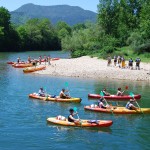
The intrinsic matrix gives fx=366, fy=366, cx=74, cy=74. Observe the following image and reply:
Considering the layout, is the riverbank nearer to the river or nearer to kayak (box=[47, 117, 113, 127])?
the river

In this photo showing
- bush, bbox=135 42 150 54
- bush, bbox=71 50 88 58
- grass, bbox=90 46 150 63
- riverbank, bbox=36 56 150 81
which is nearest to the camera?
riverbank, bbox=36 56 150 81

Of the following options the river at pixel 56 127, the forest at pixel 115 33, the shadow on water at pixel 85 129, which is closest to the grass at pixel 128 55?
the forest at pixel 115 33

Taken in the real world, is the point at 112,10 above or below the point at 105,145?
above

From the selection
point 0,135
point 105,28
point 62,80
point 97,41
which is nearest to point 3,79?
point 62,80

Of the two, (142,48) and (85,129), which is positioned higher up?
(142,48)

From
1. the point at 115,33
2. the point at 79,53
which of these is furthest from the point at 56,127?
the point at 115,33

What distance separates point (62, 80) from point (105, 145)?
22843 millimetres

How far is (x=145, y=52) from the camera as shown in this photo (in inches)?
2347

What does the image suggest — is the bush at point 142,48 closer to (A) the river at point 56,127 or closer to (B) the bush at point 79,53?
(B) the bush at point 79,53

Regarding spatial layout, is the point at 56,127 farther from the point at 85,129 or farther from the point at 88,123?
the point at 88,123

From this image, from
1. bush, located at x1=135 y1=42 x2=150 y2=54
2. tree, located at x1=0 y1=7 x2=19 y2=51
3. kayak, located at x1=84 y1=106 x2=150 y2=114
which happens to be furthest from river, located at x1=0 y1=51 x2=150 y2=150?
tree, located at x1=0 y1=7 x2=19 y2=51

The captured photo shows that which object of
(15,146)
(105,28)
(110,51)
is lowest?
(15,146)

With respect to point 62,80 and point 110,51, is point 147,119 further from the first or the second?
point 110,51

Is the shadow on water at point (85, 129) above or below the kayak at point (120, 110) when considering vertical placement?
below
